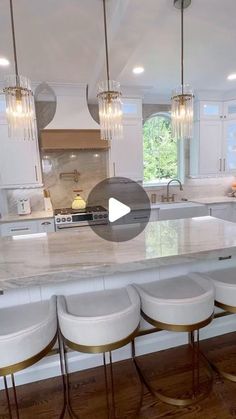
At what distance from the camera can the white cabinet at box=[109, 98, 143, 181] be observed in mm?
3889

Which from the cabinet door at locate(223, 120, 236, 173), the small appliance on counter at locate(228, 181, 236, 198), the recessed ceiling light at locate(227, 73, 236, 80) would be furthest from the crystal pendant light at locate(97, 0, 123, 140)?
the small appliance on counter at locate(228, 181, 236, 198)

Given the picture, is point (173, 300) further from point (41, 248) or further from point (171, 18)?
point (171, 18)

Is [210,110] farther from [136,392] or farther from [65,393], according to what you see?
[65,393]

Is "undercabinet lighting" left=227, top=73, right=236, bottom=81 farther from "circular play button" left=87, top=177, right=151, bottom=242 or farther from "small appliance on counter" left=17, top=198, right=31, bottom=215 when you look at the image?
"small appliance on counter" left=17, top=198, right=31, bottom=215

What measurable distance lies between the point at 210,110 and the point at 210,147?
62 centimetres

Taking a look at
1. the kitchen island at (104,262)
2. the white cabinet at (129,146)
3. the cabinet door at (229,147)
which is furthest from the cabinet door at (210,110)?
the kitchen island at (104,262)

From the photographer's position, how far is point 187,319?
1.39 m

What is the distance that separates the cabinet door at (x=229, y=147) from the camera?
4.40 meters

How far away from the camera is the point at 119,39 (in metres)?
2.07

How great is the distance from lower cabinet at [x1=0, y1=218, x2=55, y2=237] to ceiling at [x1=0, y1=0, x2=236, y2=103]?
71.1 inches

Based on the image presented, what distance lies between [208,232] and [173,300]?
30.3 inches

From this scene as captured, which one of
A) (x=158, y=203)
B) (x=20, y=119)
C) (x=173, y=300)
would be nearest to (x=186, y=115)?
(x=20, y=119)

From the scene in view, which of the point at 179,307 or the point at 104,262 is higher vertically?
the point at 104,262

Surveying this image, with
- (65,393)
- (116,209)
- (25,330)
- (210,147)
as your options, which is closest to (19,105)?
(25,330)
